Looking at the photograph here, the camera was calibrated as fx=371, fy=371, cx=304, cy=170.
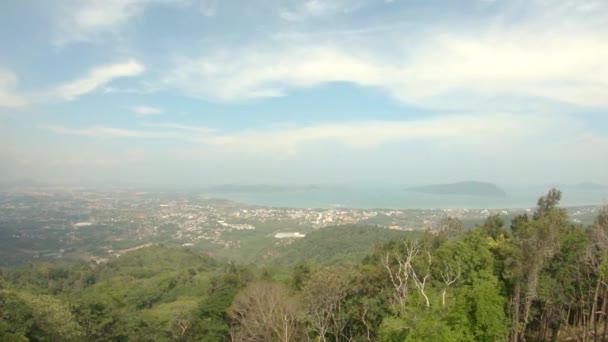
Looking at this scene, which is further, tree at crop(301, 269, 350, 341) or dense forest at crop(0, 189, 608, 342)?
tree at crop(301, 269, 350, 341)

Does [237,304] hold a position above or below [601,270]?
below

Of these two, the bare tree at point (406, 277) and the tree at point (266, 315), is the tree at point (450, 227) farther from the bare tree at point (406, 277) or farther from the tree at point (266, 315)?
the tree at point (266, 315)

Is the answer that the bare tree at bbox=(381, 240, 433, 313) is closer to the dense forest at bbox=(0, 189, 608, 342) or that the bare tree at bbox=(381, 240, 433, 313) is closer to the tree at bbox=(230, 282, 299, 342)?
the dense forest at bbox=(0, 189, 608, 342)

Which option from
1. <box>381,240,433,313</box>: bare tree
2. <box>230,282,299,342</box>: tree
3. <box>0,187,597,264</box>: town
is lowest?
<box>0,187,597,264</box>: town

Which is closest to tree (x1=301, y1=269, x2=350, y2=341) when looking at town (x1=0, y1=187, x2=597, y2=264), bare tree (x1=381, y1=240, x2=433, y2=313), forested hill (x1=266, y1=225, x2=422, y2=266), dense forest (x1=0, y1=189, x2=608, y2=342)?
dense forest (x1=0, y1=189, x2=608, y2=342)

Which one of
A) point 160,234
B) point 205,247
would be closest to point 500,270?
point 205,247

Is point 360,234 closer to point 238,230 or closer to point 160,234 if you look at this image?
point 238,230

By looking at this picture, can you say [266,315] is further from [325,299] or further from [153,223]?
[153,223]

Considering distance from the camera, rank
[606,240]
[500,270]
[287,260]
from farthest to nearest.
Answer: [287,260]
[500,270]
[606,240]

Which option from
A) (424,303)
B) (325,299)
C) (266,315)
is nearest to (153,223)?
(266,315)
